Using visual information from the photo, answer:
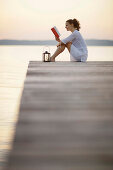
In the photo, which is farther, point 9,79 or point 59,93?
point 9,79

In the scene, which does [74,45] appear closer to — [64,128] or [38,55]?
[64,128]

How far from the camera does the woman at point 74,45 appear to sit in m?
3.89

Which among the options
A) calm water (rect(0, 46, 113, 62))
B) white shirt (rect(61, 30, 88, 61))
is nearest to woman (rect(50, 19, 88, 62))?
white shirt (rect(61, 30, 88, 61))

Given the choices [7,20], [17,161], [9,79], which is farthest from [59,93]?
[7,20]

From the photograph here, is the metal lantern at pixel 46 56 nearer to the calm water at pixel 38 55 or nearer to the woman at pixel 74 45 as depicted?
the woman at pixel 74 45

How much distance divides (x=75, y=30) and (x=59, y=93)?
225 cm

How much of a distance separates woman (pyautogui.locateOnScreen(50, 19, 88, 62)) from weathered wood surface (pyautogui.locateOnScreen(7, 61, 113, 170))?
6.07 feet

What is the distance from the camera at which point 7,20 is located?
19.0 m

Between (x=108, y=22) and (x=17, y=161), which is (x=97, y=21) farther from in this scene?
(x=17, y=161)

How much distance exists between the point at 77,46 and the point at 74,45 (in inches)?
1.7

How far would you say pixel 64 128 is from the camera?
121 centimetres

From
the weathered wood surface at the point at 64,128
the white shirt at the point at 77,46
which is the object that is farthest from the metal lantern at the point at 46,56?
the weathered wood surface at the point at 64,128

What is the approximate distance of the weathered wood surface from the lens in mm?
931

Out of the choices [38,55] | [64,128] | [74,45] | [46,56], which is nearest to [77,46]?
[74,45]
